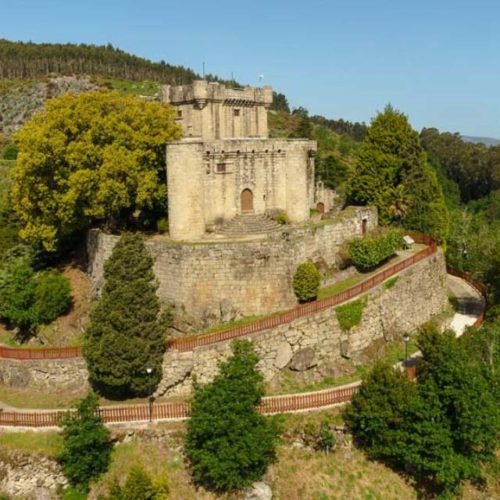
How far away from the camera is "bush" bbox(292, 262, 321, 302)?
23.7 meters

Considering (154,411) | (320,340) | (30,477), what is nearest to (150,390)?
(154,411)

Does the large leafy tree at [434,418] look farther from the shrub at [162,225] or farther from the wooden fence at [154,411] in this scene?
the shrub at [162,225]

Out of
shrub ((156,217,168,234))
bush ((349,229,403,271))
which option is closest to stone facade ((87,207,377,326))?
bush ((349,229,403,271))

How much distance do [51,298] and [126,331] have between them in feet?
25.1

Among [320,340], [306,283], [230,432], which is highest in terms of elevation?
[306,283]

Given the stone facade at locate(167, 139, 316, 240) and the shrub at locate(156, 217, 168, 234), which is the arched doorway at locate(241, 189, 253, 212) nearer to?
the stone facade at locate(167, 139, 316, 240)

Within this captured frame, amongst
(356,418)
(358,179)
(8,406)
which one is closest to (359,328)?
(356,418)

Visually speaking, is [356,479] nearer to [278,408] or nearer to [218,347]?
[278,408]

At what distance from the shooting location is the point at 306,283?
23.7 m

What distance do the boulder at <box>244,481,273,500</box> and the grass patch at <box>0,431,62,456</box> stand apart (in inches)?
246

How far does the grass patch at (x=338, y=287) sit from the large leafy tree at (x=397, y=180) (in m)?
6.92

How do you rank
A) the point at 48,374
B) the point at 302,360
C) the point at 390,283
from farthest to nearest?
the point at 390,283
the point at 48,374
the point at 302,360

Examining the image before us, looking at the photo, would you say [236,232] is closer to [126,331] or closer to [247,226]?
[247,226]

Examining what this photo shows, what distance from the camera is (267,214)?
28938mm
